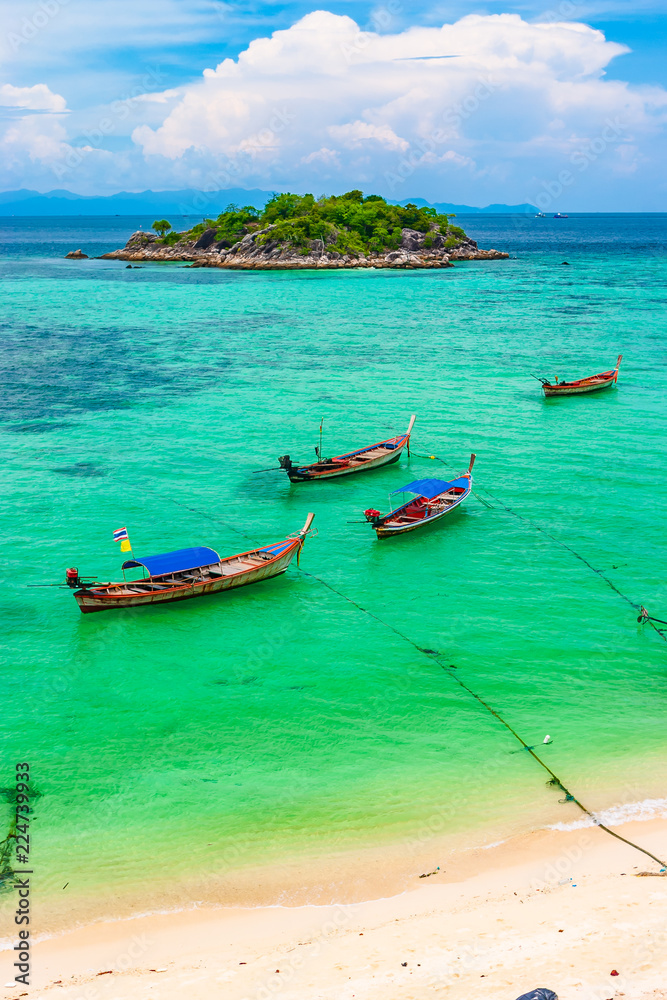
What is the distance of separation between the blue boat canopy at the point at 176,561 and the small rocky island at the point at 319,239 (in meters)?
120

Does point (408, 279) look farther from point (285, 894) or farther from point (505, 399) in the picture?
point (285, 894)

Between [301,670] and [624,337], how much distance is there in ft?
190

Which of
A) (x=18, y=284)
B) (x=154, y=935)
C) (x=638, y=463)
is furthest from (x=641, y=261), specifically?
(x=154, y=935)

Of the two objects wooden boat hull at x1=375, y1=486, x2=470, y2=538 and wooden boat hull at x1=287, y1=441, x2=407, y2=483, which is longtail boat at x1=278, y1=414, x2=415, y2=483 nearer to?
wooden boat hull at x1=287, y1=441, x2=407, y2=483

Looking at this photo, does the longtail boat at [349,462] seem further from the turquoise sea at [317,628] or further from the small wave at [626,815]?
the small wave at [626,815]

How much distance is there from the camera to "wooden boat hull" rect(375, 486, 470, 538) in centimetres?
2845

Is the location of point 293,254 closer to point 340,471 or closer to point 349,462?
point 349,462

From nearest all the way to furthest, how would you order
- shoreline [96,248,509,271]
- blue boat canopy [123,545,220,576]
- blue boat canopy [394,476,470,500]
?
blue boat canopy [123,545,220,576], blue boat canopy [394,476,470,500], shoreline [96,248,509,271]

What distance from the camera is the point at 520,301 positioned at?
92500mm

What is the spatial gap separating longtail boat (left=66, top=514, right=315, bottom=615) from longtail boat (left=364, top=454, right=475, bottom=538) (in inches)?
157

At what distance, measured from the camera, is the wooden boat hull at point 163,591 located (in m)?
23.4

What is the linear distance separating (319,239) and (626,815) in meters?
136

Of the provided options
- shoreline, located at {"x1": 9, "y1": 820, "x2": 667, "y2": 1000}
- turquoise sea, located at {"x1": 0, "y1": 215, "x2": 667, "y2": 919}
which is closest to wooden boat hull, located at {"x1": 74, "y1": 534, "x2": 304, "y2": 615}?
turquoise sea, located at {"x1": 0, "y1": 215, "x2": 667, "y2": 919}

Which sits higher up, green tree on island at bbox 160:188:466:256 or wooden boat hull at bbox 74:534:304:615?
green tree on island at bbox 160:188:466:256
